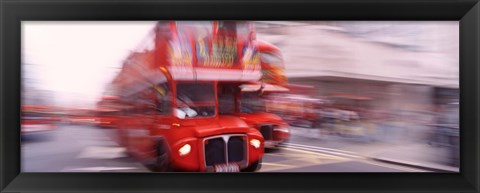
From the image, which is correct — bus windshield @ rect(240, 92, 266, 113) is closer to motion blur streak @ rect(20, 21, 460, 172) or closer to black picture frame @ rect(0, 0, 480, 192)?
motion blur streak @ rect(20, 21, 460, 172)

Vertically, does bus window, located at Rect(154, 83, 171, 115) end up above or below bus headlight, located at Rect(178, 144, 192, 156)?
above

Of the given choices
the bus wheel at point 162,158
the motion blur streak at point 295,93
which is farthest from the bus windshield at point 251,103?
the bus wheel at point 162,158

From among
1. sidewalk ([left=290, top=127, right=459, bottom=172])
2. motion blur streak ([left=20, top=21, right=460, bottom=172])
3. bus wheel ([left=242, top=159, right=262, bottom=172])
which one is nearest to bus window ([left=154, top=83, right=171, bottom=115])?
motion blur streak ([left=20, top=21, right=460, bottom=172])

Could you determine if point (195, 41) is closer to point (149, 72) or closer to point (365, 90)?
point (149, 72)

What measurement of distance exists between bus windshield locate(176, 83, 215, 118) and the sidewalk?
64cm

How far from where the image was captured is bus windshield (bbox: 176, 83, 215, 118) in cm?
224

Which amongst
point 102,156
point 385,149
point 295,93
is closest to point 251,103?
point 295,93

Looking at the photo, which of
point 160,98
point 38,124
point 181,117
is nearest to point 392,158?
point 181,117

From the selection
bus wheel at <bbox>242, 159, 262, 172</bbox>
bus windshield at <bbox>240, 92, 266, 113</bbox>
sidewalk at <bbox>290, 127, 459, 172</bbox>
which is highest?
bus windshield at <bbox>240, 92, 266, 113</bbox>

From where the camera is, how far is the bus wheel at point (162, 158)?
7.41 ft

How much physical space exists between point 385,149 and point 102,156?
2.07 meters

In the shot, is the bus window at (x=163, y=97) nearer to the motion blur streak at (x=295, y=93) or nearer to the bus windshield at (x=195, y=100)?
the bus windshield at (x=195, y=100)

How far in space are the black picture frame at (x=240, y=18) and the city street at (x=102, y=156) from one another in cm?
5

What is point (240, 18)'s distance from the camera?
2.25 meters
